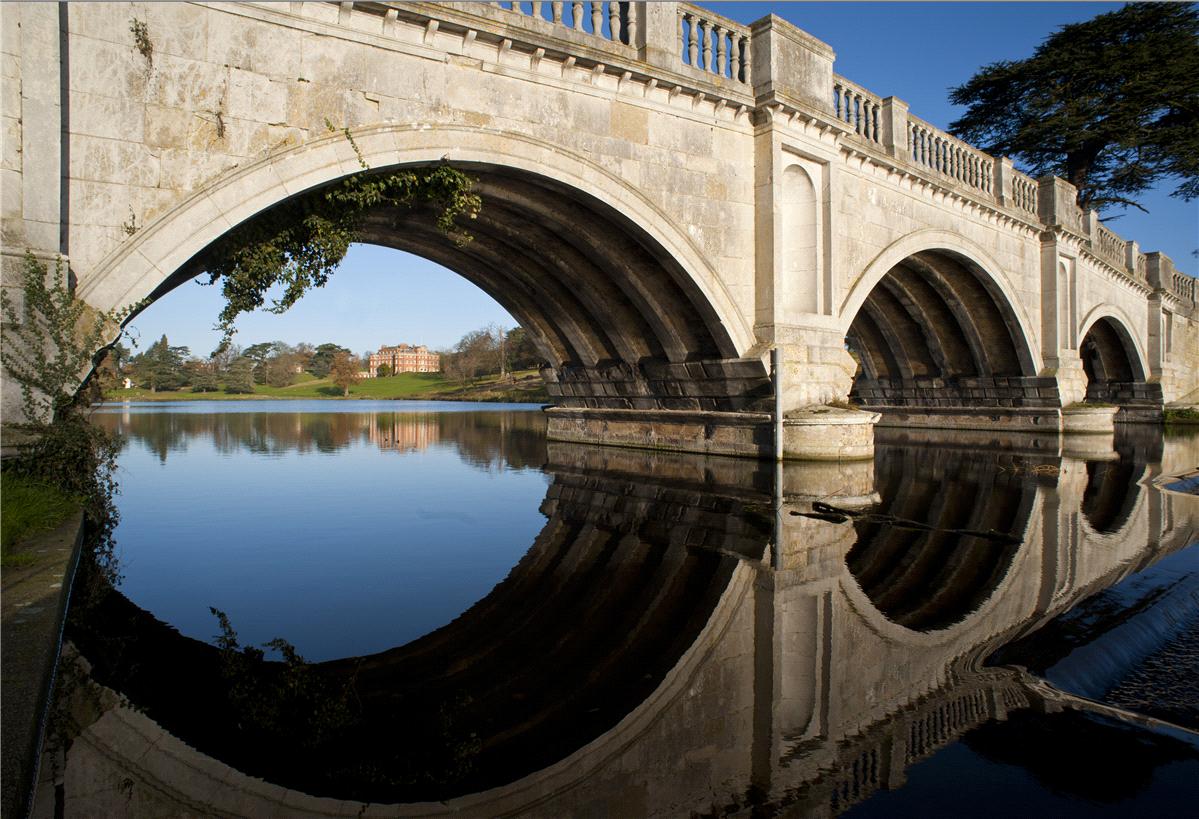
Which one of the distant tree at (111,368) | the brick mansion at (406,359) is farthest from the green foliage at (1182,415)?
the brick mansion at (406,359)

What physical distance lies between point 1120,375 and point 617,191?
32.8 m

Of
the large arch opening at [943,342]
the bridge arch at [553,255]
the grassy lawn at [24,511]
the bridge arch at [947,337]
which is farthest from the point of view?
the large arch opening at [943,342]

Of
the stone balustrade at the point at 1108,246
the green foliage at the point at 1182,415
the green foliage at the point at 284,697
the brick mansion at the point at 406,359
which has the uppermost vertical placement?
the brick mansion at the point at 406,359

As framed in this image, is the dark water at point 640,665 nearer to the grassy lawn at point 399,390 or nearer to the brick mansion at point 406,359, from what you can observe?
the grassy lawn at point 399,390

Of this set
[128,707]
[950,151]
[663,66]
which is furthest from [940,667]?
[950,151]

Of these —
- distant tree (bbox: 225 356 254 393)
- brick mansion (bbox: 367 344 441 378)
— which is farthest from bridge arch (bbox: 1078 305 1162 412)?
brick mansion (bbox: 367 344 441 378)

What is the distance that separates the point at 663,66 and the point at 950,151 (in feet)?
35.7

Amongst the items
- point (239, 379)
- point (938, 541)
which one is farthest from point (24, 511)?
point (239, 379)

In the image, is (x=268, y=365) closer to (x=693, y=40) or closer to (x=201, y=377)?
(x=201, y=377)

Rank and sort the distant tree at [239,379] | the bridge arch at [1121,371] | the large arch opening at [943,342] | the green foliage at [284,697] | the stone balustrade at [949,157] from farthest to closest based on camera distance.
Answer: the distant tree at [239,379]
the bridge arch at [1121,371]
the large arch opening at [943,342]
the stone balustrade at [949,157]
the green foliage at [284,697]

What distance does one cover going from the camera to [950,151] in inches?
726

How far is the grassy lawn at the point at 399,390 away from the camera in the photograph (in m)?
63.0

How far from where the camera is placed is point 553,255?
1383 cm

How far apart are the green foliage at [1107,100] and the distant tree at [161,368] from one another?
221ft
